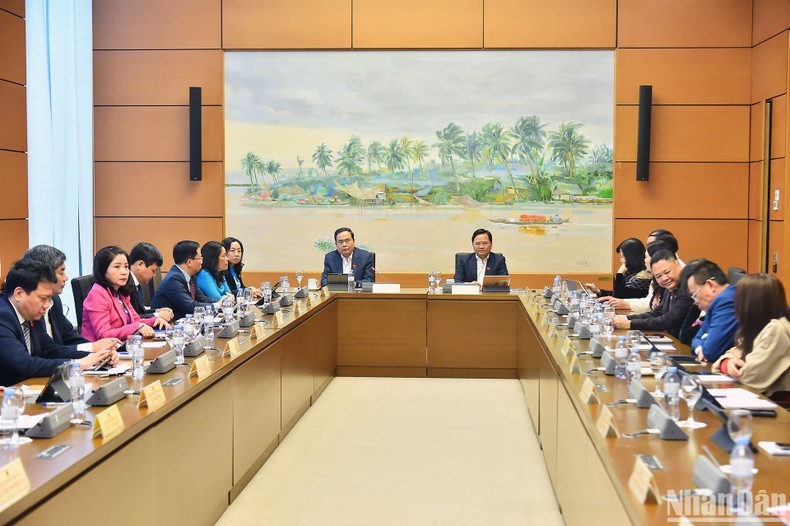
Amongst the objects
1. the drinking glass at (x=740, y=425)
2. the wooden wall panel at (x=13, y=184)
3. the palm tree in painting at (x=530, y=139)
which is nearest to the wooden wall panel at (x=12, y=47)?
the wooden wall panel at (x=13, y=184)

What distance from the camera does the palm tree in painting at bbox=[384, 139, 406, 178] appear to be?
9.09 metres

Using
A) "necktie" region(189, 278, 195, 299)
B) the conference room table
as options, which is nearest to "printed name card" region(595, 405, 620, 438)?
the conference room table

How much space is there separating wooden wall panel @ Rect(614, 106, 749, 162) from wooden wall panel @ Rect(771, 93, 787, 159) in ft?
2.09

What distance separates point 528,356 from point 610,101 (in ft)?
12.5

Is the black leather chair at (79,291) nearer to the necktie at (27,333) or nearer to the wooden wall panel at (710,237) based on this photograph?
the necktie at (27,333)

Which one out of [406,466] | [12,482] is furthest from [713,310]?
[12,482]

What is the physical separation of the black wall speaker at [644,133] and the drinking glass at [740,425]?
6367 millimetres

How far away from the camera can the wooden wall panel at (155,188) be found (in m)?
9.16

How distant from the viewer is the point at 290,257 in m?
9.22

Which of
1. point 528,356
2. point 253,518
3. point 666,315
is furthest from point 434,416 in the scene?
point 253,518

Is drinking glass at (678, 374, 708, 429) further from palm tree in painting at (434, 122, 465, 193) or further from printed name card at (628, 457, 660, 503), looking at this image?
palm tree in painting at (434, 122, 465, 193)

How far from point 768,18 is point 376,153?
4.08m

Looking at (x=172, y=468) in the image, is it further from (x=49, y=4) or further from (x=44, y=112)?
(x=49, y=4)

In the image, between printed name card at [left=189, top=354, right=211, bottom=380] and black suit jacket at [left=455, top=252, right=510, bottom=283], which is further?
black suit jacket at [left=455, top=252, right=510, bottom=283]
